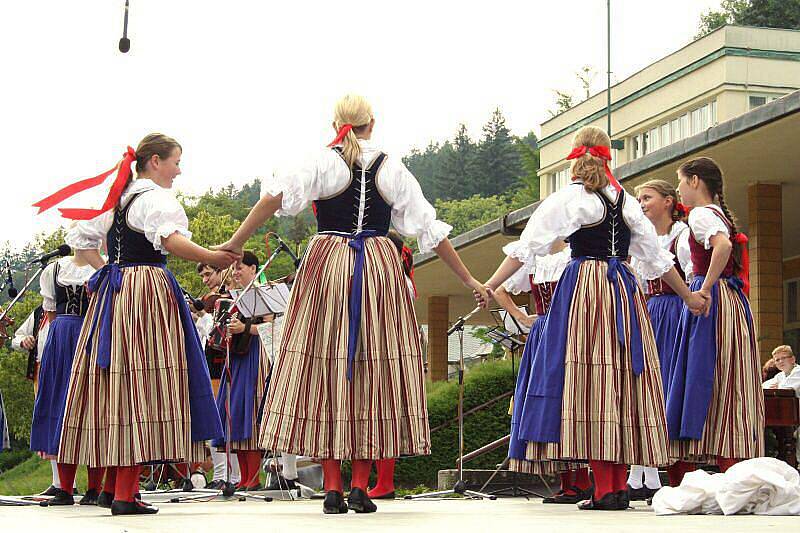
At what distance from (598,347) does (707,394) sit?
1306 mm

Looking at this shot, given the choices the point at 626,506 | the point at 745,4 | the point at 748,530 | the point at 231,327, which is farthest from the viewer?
the point at 745,4

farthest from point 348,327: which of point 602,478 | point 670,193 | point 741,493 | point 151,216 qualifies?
point 670,193

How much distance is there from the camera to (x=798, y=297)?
792 inches

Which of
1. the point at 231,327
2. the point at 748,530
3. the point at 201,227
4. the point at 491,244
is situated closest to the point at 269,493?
the point at 231,327

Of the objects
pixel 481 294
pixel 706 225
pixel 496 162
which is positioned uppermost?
pixel 496 162

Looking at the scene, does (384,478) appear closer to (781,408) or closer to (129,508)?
(129,508)

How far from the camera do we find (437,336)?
1072 inches

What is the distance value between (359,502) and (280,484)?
11.4 ft

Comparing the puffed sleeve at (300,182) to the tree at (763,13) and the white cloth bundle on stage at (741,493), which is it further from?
the tree at (763,13)

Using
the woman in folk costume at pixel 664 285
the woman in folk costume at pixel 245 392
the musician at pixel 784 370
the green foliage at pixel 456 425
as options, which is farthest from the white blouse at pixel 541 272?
the green foliage at pixel 456 425

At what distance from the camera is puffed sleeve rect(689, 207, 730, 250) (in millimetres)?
7082

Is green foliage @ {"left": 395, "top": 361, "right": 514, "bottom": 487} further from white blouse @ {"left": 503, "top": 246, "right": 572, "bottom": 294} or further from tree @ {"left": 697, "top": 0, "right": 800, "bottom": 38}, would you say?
tree @ {"left": 697, "top": 0, "right": 800, "bottom": 38}

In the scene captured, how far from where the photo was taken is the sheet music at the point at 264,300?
796cm

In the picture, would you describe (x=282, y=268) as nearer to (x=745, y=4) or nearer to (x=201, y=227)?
(x=201, y=227)
